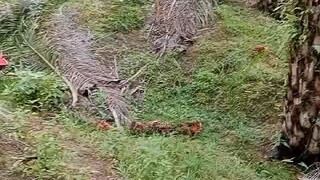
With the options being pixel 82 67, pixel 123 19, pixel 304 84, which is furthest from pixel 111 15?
pixel 304 84

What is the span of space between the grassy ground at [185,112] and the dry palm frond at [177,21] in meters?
0.11

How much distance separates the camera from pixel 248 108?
14.5 ft

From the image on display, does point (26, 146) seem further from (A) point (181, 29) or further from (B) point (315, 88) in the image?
(A) point (181, 29)

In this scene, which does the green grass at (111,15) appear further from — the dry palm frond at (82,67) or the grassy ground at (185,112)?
the dry palm frond at (82,67)

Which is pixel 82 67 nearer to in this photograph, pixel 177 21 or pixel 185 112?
pixel 185 112

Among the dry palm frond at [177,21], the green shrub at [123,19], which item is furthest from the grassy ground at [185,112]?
the dry palm frond at [177,21]

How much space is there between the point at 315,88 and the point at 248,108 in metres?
0.92

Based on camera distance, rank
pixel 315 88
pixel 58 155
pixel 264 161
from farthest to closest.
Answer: pixel 264 161 → pixel 315 88 → pixel 58 155

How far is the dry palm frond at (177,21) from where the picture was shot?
520cm

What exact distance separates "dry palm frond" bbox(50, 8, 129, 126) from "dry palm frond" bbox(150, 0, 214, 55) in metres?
0.58

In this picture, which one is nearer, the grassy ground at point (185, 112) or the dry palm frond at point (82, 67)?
the grassy ground at point (185, 112)

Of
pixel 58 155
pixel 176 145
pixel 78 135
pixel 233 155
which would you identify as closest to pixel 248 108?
pixel 233 155

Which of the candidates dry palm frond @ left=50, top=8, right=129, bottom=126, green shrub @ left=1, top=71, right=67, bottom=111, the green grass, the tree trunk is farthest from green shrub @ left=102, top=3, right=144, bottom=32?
the tree trunk

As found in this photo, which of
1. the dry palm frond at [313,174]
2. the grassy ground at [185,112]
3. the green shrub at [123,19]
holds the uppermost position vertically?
the green shrub at [123,19]
